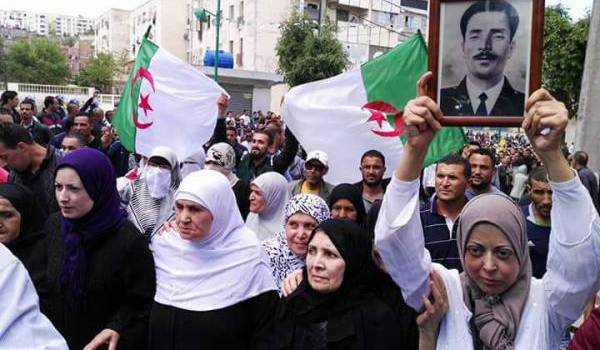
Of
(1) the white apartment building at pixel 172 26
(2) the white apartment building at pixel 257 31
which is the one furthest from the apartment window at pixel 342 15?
(1) the white apartment building at pixel 172 26

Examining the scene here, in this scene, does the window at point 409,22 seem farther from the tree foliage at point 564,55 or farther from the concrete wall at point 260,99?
the tree foliage at point 564,55

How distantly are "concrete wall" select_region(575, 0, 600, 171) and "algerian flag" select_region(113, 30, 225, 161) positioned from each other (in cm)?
529

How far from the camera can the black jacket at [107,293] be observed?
2.54m

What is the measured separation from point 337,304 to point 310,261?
0.66 ft

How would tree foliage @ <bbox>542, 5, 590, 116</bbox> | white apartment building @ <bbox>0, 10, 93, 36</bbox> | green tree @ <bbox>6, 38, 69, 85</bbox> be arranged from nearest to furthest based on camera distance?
tree foliage @ <bbox>542, 5, 590, 116</bbox> → green tree @ <bbox>6, 38, 69, 85</bbox> → white apartment building @ <bbox>0, 10, 93, 36</bbox>

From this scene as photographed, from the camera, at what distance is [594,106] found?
808 centimetres

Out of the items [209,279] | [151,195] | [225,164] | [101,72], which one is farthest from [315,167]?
[101,72]

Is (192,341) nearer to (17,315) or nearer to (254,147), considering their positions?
(17,315)

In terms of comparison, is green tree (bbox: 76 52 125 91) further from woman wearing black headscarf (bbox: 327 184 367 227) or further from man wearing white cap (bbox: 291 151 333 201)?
woman wearing black headscarf (bbox: 327 184 367 227)

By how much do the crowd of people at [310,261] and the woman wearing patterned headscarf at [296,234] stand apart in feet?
0.04

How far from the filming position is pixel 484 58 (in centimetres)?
183

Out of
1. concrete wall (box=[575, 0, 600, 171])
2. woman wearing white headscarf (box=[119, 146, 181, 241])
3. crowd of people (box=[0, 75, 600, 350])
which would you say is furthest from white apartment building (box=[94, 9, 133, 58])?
crowd of people (box=[0, 75, 600, 350])

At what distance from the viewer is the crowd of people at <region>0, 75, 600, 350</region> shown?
1693 mm

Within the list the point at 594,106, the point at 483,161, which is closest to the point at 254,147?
the point at 483,161
